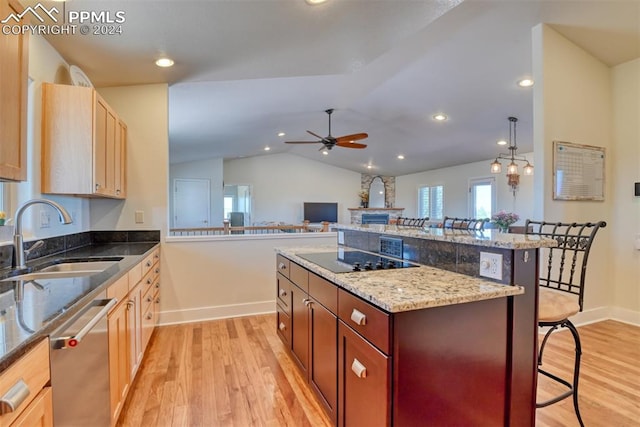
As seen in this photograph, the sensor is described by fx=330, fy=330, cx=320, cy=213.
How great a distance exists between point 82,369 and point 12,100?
113 cm

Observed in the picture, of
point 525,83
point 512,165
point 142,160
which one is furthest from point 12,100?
point 512,165

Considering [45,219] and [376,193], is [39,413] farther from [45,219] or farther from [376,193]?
[376,193]

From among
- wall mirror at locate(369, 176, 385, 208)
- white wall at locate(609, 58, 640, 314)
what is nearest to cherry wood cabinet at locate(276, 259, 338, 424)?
white wall at locate(609, 58, 640, 314)

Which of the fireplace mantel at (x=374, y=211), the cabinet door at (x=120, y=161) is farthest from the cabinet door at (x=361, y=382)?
the fireplace mantel at (x=374, y=211)

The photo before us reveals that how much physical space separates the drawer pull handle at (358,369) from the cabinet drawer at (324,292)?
0.87 ft

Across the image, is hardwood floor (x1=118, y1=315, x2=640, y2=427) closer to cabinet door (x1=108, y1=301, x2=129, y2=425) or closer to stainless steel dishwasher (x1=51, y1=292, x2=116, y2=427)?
cabinet door (x1=108, y1=301, x2=129, y2=425)

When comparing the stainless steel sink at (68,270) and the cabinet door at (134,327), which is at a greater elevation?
the stainless steel sink at (68,270)

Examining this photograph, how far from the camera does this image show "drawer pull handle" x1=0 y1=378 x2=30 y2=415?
2.33 feet

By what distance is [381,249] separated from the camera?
7.29 ft

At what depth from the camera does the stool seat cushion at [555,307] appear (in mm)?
1601

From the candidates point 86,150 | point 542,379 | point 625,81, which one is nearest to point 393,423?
point 542,379

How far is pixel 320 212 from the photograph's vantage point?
10383 millimetres

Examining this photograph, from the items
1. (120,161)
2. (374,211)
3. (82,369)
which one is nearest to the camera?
(82,369)

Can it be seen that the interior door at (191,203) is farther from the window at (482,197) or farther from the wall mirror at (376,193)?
the window at (482,197)
